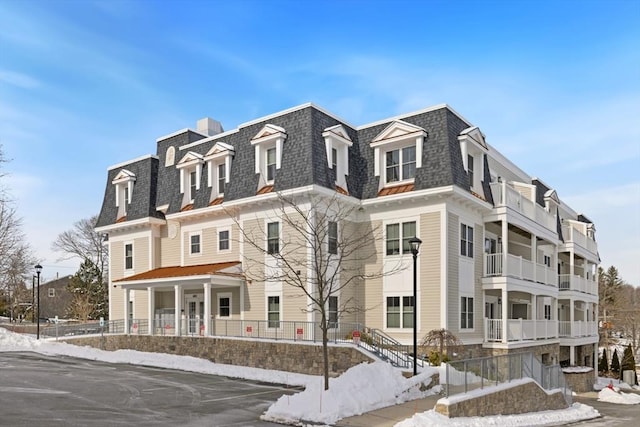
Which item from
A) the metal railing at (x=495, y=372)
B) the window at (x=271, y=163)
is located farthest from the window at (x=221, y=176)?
the metal railing at (x=495, y=372)

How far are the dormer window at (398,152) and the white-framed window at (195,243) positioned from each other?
410 inches

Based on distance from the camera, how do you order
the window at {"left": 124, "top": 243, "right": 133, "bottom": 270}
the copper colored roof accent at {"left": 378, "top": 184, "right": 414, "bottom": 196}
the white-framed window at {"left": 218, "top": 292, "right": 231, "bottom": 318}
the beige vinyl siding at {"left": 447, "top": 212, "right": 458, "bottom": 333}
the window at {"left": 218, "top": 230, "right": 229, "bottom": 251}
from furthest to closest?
the window at {"left": 124, "top": 243, "right": 133, "bottom": 270} < the window at {"left": 218, "top": 230, "right": 229, "bottom": 251} < the white-framed window at {"left": 218, "top": 292, "right": 231, "bottom": 318} < the copper colored roof accent at {"left": 378, "top": 184, "right": 414, "bottom": 196} < the beige vinyl siding at {"left": 447, "top": 212, "right": 458, "bottom": 333}

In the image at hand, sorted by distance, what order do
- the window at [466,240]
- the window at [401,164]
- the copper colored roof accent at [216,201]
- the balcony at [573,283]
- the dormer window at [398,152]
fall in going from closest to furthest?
the dormer window at [398,152], the window at [466,240], the window at [401,164], the copper colored roof accent at [216,201], the balcony at [573,283]

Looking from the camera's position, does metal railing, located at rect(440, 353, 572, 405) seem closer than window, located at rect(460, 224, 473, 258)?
Yes

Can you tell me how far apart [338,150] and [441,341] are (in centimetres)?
980

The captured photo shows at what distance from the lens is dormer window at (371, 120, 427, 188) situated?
23891 mm

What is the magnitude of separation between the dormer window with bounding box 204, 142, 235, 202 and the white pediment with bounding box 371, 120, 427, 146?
773cm

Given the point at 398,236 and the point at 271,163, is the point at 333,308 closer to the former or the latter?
the point at 398,236

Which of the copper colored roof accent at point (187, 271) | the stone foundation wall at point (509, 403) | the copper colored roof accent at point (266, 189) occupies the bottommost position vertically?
the stone foundation wall at point (509, 403)

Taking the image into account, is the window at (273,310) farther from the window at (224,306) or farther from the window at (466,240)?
the window at (466,240)

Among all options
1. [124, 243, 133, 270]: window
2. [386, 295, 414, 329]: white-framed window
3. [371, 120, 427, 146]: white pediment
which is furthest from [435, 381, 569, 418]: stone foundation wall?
[124, 243, 133, 270]: window

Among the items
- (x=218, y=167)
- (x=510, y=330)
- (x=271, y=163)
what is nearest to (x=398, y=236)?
(x=271, y=163)

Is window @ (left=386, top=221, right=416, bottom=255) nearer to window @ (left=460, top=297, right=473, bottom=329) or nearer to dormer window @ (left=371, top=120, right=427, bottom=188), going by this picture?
dormer window @ (left=371, top=120, right=427, bottom=188)

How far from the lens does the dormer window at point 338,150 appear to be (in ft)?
80.1
